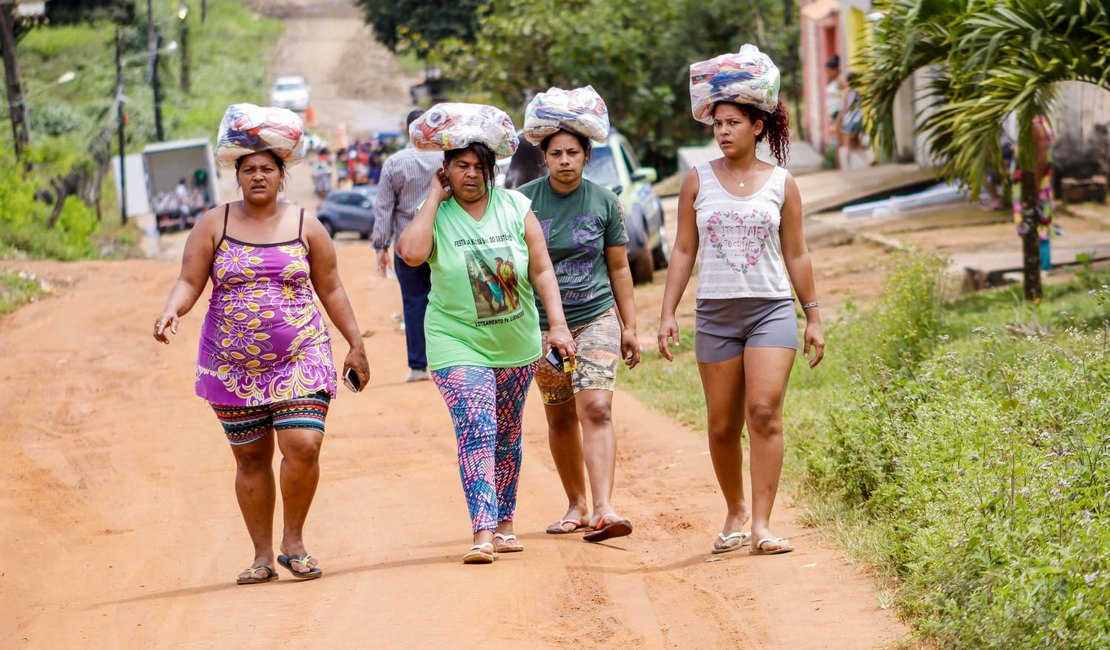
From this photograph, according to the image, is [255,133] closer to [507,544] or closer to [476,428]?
[476,428]

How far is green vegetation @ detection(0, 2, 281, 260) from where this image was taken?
2633 centimetres

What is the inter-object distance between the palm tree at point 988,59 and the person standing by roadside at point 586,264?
4.63m

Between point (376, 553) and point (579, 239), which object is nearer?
point (579, 239)

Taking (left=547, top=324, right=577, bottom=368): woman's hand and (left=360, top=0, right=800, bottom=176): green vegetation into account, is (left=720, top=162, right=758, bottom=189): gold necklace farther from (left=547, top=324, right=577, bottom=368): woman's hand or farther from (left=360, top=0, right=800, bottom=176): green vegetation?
(left=360, top=0, right=800, bottom=176): green vegetation

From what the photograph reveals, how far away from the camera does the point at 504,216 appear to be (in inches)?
236

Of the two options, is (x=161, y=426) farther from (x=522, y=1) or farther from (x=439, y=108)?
(x=522, y=1)

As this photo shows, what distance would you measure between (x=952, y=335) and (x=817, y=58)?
21.0 metres

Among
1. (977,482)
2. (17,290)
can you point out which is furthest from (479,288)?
(17,290)

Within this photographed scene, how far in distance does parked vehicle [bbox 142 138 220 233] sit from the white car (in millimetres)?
14817

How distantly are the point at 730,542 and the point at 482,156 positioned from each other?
1.90 metres

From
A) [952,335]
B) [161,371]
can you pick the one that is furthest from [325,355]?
[161,371]

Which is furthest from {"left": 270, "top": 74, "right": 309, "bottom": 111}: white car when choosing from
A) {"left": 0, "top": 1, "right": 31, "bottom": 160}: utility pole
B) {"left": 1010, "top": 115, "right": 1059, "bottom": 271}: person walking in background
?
{"left": 1010, "top": 115, "right": 1059, "bottom": 271}: person walking in background

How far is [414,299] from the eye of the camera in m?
10.5

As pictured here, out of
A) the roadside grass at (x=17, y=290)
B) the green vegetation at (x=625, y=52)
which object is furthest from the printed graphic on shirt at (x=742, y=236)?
the green vegetation at (x=625, y=52)
